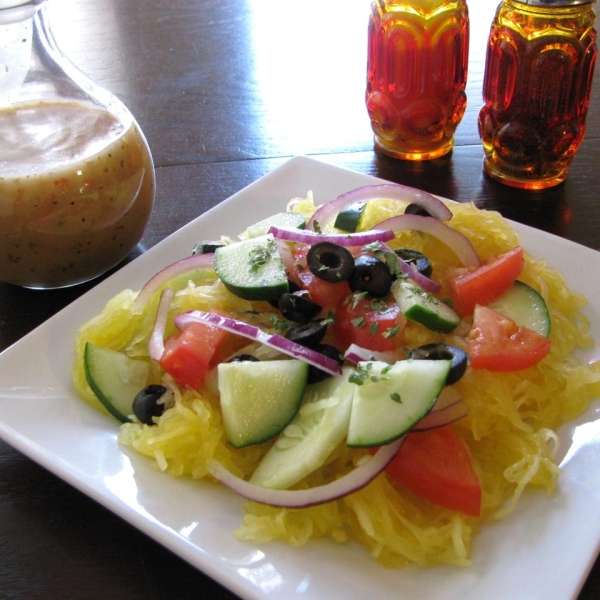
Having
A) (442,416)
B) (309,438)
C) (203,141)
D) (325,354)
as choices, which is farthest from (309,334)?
(203,141)

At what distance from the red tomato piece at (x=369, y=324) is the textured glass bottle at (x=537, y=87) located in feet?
4.04

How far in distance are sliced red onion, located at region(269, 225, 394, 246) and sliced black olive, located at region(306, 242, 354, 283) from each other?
0.28 feet

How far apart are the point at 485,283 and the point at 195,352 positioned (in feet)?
2.77

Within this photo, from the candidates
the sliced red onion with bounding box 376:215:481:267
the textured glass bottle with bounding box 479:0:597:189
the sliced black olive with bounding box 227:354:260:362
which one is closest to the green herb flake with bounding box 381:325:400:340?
the sliced black olive with bounding box 227:354:260:362

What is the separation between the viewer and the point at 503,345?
5.49 feet

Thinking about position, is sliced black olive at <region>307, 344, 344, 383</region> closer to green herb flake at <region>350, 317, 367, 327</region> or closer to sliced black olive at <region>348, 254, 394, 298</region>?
green herb flake at <region>350, 317, 367, 327</region>

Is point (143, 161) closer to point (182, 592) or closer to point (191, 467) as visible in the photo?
point (191, 467)

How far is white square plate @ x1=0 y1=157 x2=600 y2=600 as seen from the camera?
1302 millimetres

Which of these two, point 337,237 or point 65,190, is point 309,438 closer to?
point 337,237

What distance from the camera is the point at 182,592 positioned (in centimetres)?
141

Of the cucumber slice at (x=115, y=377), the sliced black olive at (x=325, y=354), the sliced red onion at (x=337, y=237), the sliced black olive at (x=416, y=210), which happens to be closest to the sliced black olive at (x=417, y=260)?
the sliced red onion at (x=337, y=237)

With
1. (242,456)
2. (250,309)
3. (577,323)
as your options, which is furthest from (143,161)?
(577,323)

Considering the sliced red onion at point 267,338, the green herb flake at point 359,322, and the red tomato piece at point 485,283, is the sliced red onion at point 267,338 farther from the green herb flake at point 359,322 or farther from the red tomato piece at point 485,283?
the red tomato piece at point 485,283

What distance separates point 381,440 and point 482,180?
1.79m
